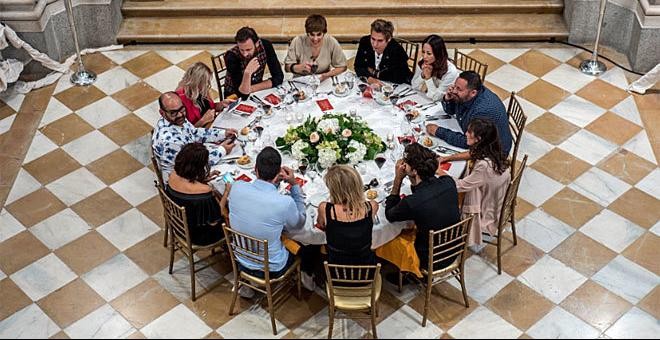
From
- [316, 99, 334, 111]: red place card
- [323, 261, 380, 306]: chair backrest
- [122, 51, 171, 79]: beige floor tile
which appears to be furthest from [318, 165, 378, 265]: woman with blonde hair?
[122, 51, 171, 79]: beige floor tile

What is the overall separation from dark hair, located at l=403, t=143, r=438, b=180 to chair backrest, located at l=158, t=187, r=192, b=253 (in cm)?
153

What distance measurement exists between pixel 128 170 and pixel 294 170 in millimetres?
2042

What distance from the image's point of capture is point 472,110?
6.84 m

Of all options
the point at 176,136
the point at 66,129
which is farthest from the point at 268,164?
the point at 66,129

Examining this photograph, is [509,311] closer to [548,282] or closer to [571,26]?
[548,282]

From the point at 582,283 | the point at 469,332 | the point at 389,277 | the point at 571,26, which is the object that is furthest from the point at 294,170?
the point at 571,26

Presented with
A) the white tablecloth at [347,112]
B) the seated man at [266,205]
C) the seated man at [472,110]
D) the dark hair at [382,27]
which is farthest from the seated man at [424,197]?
the dark hair at [382,27]

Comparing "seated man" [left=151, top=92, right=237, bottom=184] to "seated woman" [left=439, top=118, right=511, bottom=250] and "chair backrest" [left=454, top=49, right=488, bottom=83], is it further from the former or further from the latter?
"chair backrest" [left=454, top=49, right=488, bottom=83]

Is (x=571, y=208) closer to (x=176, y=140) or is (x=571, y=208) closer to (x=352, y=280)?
(x=352, y=280)

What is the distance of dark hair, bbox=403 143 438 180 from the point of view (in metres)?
5.96

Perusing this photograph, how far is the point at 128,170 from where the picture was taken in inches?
311

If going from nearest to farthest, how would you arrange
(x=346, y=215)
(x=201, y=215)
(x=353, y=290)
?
(x=346, y=215) → (x=353, y=290) → (x=201, y=215)

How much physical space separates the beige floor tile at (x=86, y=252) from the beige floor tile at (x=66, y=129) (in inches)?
54.4

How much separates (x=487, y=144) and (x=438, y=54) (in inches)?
47.4
